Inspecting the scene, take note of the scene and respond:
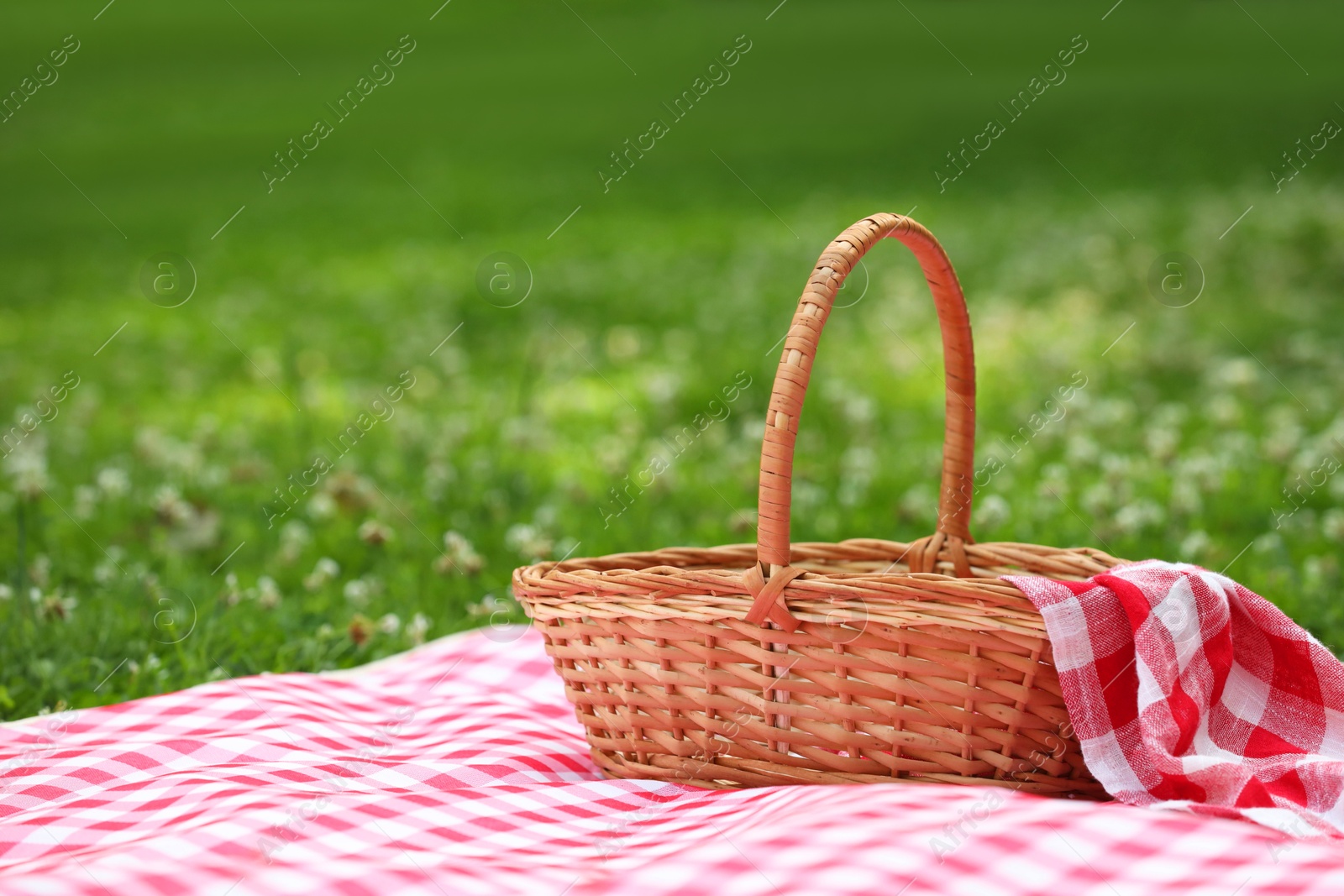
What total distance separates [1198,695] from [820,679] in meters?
0.49

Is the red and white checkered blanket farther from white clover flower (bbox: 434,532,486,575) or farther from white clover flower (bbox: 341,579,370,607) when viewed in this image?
white clover flower (bbox: 341,579,370,607)

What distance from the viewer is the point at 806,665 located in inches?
57.6

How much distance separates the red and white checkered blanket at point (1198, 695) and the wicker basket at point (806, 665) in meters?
0.05

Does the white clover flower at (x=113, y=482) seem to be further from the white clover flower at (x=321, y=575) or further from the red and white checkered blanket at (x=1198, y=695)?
the red and white checkered blanket at (x=1198, y=695)

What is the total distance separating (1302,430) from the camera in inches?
144

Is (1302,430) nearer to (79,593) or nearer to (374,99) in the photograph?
(79,593)

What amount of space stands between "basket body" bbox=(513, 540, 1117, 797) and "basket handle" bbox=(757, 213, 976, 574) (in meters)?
0.09

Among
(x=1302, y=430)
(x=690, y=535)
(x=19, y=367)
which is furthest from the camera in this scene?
(x=19, y=367)

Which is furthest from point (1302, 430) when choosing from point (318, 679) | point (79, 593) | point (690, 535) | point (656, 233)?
point (656, 233)

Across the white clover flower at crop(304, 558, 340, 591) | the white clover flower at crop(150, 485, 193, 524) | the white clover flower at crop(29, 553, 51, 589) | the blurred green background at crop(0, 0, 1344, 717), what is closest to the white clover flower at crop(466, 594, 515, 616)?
the blurred green background at crop(0, 0, 1344, 717)

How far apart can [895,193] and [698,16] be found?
13.2 ft

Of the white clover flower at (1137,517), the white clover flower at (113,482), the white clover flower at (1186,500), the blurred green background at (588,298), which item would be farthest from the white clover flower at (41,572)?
the white clover flower at (1186,500)

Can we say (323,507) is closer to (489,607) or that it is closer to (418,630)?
(418,630)

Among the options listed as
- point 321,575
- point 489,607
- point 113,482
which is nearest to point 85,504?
point 113,482
